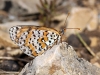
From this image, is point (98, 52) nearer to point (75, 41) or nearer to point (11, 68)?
point (75, 41)

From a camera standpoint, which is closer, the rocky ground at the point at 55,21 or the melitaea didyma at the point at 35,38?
the melitaea didyma at the point at 35,38

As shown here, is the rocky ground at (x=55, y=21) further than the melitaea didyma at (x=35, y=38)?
Yes

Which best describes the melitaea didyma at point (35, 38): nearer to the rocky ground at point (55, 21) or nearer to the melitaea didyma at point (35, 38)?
the melitaea didyma at point (35, 38)

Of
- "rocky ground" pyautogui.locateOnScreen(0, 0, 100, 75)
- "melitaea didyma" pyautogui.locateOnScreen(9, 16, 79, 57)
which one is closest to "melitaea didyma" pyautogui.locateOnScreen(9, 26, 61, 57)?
"melitaea didyma" pyautogui.locateOnScreen(9, 16, 79, 57)

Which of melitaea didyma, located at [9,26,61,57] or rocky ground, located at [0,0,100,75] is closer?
melitaea didyma, located at [9,26,61,57]

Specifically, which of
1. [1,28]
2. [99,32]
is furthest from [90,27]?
[1,28]

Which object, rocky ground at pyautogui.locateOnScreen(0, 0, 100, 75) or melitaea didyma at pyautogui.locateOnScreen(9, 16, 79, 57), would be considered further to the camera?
rocky ground at pyautogui.locateOnScreen(0, 0, 100, 75)

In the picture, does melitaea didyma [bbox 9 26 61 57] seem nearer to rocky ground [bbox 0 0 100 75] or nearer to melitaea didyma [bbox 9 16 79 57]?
melitaea didyma [bbox 9 16 79 57]

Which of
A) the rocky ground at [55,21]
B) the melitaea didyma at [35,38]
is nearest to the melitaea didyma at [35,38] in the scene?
the melitaea didyma at [35,38]
